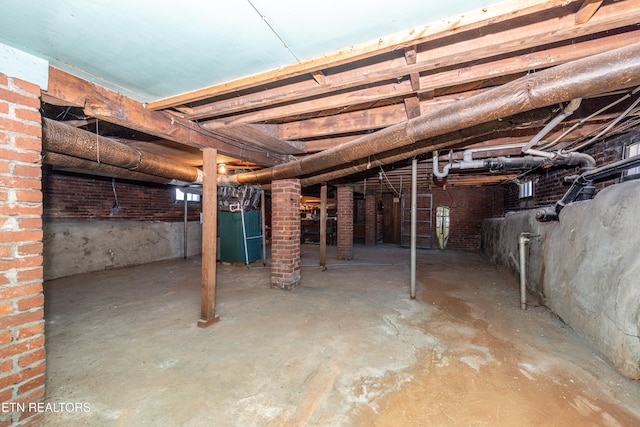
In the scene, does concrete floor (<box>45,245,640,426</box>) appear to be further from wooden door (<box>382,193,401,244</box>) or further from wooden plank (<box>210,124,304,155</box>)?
wooden door (<box>382,193,401,244</box>)

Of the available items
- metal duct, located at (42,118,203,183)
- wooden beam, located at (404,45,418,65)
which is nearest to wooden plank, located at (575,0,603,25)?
wooden beam, located at (404,45,418,65)

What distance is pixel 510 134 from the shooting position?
3.19 metres

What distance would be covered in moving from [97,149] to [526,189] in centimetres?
706

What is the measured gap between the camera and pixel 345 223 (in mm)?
6430

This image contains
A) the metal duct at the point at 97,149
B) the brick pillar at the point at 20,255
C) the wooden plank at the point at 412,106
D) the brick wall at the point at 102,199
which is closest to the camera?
the brick pillar at the point at 20,255

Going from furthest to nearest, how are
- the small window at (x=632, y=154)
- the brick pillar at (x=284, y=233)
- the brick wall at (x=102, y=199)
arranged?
the brick wall at (x=102, y=199) → the brick pillar at (x=284, y=233) → the small window at (x=632, y=154)

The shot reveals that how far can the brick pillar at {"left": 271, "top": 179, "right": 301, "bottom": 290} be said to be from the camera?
383 centimetres

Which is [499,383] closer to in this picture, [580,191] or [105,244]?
[580,191]

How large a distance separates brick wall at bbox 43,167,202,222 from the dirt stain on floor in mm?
6178

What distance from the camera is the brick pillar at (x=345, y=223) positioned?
20.9 ft

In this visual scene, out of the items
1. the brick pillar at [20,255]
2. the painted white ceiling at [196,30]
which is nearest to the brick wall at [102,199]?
the brick pillar at [20,255]

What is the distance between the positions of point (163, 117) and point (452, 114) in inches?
87.8

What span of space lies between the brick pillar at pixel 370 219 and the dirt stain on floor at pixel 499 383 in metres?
6.39

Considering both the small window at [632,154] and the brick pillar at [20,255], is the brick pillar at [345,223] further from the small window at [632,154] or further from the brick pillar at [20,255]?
the brick pillar at [20,255]
